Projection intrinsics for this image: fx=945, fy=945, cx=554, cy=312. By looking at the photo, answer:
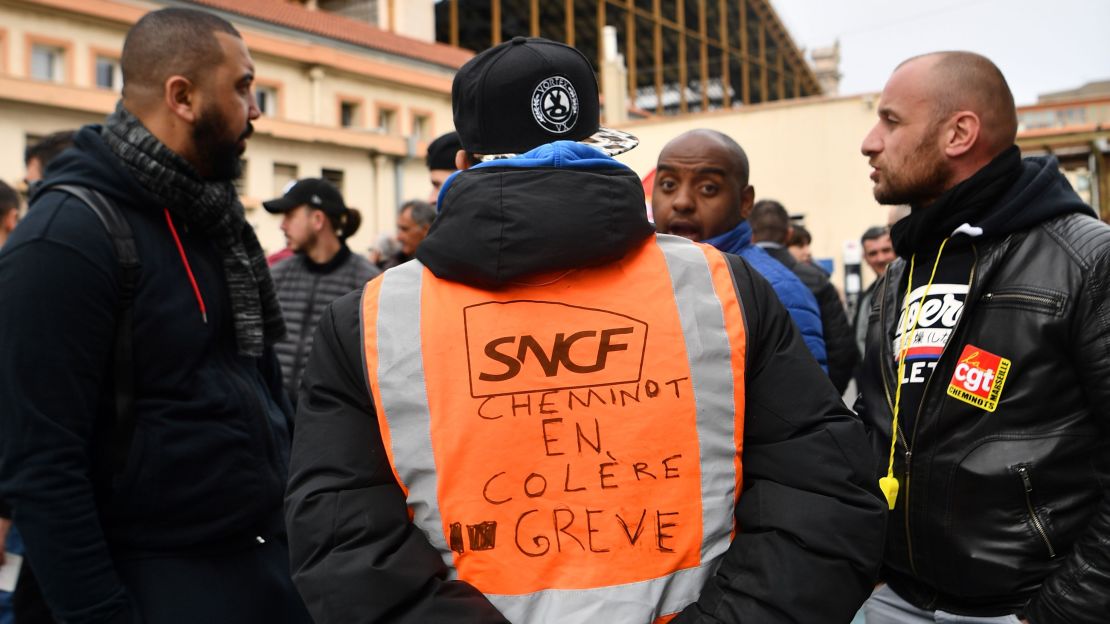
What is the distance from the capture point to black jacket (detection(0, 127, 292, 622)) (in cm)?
205

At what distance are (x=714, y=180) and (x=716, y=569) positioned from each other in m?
1.90

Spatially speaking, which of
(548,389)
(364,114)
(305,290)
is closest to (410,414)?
(548,389)

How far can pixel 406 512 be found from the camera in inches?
60.9

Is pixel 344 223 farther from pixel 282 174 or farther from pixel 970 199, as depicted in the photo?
pixel 282 174

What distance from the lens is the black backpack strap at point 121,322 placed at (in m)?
2.20

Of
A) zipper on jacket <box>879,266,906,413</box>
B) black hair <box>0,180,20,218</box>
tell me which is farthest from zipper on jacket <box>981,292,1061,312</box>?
black hair <box>0,180,20,218</box>

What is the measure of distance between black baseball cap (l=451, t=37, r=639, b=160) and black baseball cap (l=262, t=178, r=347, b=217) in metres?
3.71

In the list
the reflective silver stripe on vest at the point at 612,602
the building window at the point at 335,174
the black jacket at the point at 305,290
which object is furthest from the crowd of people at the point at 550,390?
the building window at the point at 335,174

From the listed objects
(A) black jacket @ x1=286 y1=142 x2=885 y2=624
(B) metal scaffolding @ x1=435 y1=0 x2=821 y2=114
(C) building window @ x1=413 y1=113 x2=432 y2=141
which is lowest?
(A) black jacket @ x1=286 y1=142 x2=885 y2=624

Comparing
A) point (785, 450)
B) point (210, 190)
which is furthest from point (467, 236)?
point (210, 190)

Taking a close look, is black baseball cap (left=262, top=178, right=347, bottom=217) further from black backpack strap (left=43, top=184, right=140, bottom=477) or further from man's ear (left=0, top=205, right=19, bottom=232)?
black backpack strap (left=43, top=184, right=140, bottom=477)

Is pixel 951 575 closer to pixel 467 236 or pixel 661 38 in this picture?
pixel 467 236

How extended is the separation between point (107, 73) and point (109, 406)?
25.1 m

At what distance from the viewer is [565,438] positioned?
1.53 metres
